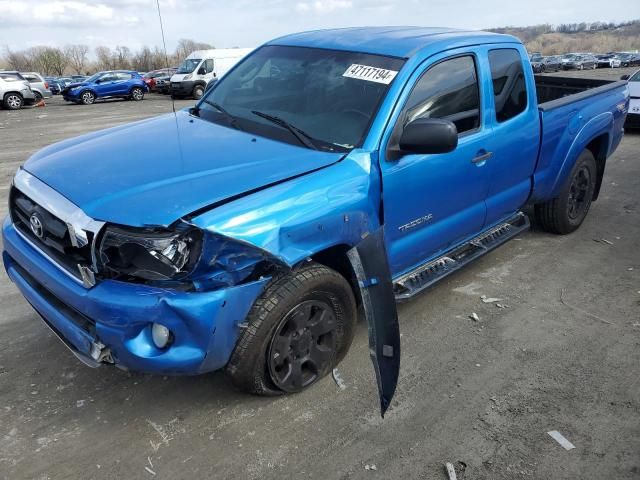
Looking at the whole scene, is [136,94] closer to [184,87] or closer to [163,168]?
[184,87]

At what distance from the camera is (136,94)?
87.1ft

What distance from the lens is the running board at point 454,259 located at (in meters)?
3.49

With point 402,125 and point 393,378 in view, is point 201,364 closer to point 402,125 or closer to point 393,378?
point 393,378

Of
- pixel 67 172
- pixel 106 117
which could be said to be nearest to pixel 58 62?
pixel 106 117

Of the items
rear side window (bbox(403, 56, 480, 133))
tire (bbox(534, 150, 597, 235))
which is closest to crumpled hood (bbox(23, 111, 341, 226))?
rear side window (bbox(403, 56, 480, 133))

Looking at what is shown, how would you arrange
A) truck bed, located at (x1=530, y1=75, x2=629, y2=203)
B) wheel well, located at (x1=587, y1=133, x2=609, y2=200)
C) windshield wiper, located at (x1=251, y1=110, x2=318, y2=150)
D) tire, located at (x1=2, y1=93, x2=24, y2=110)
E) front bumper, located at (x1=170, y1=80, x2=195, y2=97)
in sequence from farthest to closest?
front bumper, located at (x1=170, y1=80, x2=195, y2=97), tire, located at (x1=2, y1=93, x2=24, y2=110), wheel well, located at (x1=587, y1=133, x2=609, y2=200), truck bed, located at (x1=530, y1=75, x2=629, y2=203), windshield wiper, located at (x1=251, y1=110, x2=318, y2=150)

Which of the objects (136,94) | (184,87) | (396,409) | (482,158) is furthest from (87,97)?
(396,409)

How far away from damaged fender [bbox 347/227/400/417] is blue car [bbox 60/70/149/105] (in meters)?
25.2

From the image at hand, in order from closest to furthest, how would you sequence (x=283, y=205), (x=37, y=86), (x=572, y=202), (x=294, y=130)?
(x=283, y=205) < (x=294, y=130) < (x=572, y=202) < (x=37, y=86)

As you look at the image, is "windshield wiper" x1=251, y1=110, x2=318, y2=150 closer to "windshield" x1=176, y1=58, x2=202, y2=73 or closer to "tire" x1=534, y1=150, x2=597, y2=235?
"tire" x1=534, y1=150, x2=597, y2=235

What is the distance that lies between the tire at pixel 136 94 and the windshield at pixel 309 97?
972 inches

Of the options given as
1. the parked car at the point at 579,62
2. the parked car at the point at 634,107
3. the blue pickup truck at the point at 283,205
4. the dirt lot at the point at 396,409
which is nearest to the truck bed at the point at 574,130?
the blue pickup truck at the point at 283,205

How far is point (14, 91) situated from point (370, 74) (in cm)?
2266

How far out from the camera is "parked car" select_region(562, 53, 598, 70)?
48.1 metres
